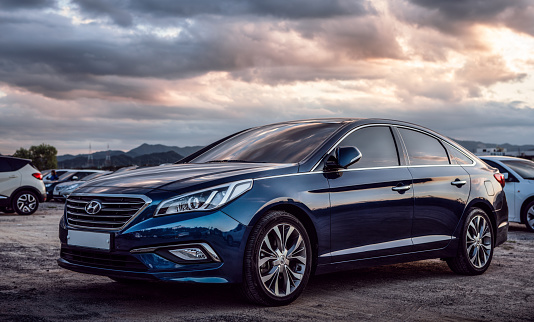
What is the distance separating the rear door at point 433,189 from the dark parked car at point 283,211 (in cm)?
2

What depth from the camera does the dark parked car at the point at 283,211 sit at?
219 inches

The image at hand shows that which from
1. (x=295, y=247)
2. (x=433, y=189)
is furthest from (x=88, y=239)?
(x=433, y=189)

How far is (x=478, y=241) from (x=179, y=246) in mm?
4229

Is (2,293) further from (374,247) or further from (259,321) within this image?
(374,247)

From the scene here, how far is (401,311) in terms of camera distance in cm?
586

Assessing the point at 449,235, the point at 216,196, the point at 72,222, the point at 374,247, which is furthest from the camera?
the point at 449,235

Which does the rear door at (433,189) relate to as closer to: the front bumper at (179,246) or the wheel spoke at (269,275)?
the wheel spoke at (269,275)

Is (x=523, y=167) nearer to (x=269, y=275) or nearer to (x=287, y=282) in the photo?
(x=287, y=282)

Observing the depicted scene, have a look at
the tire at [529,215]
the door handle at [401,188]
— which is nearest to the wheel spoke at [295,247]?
the door handle at [401,188]

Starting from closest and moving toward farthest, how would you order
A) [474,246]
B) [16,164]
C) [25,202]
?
[474,246] → [16,164] → [25,202]

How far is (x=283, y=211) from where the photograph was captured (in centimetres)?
596

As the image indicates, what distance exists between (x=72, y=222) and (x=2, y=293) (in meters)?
0.96

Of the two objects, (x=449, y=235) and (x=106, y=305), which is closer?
(x=106, y=305)

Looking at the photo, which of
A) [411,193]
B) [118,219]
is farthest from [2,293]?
[411,193]
